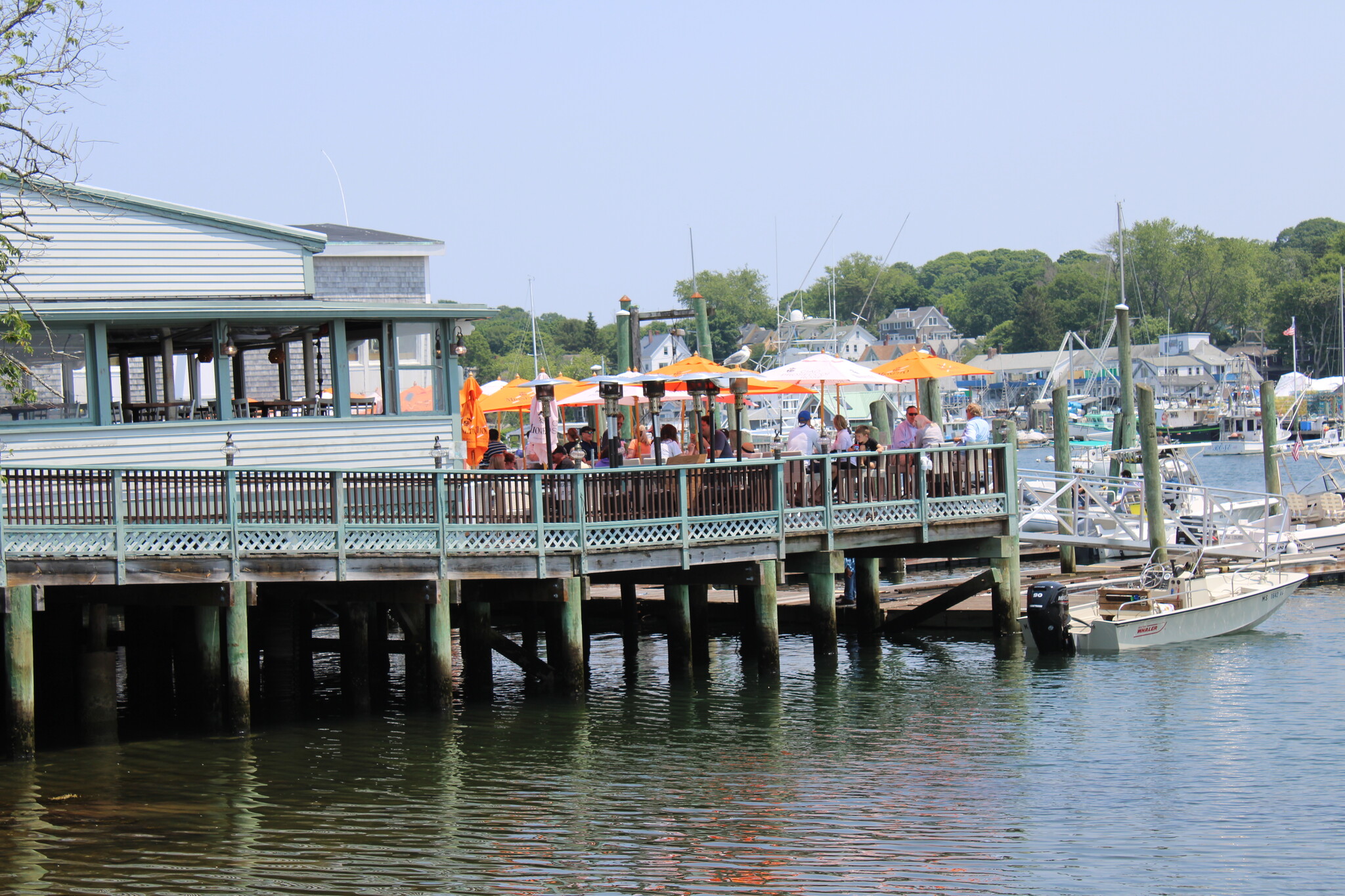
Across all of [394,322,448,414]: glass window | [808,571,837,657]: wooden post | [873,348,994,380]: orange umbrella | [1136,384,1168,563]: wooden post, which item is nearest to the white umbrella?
[873,348,994,380]: orange umbrella

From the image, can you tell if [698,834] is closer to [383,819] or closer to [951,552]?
[383,819]

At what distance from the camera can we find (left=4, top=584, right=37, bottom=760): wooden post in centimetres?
1616

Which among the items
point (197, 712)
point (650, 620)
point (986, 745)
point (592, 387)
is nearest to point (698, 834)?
point (986, 745)

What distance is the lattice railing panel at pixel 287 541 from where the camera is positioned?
1720 cm

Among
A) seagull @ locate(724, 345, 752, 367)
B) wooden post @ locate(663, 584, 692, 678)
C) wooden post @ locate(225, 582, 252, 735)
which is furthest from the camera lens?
seagull @ locate(724, 345, 752, 367)

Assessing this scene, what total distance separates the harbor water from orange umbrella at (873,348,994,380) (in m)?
6.67

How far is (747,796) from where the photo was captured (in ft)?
51.4

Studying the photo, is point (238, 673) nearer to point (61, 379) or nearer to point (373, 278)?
point (61, 379)

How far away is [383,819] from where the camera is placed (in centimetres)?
1488

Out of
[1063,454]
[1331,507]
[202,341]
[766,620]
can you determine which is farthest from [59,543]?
[1331,507]

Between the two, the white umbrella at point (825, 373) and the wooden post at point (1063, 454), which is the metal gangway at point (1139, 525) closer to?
the wooden post at point (1063, 454)

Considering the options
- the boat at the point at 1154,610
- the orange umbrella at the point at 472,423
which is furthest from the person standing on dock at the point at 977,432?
the orange umbrella at the point at 472,423

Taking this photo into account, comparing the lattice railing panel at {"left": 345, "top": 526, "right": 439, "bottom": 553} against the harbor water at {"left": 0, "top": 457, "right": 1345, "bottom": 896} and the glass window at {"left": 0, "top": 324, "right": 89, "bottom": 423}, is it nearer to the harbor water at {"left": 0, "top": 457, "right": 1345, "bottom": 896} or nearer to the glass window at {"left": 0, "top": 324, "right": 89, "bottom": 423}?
the harbor water at {"left": 0, "top": 457, "right": 1345, "bottom": 896}

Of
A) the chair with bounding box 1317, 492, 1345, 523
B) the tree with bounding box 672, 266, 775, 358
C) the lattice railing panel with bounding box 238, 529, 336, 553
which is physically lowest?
the chair with bounding box 1317, 492, 1345, 523
